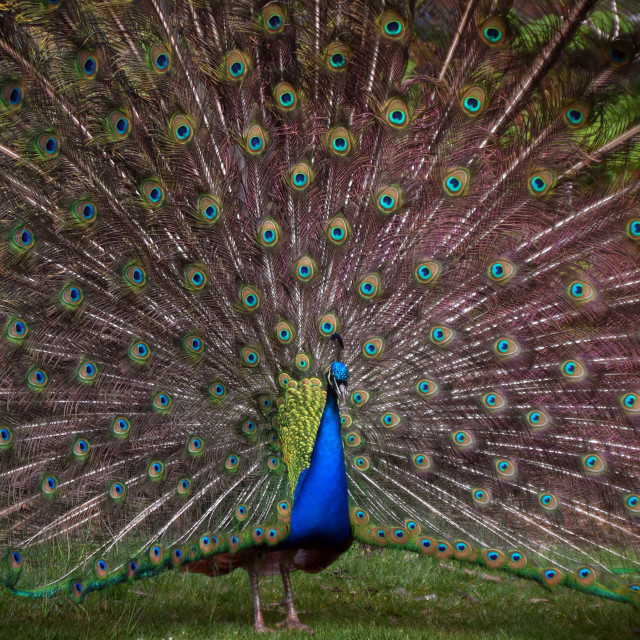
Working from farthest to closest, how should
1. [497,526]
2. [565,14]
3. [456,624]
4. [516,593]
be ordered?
[516,593] < [456,624] < [497,526] < [565,14]

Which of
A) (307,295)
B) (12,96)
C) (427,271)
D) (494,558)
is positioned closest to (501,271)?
(427,271)

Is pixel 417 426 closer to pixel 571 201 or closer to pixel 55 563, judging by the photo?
pixel 571 201

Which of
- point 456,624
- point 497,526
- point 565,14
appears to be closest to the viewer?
point 565,14

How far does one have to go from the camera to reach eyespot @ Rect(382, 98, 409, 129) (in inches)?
169

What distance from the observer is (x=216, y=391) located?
15.0ft

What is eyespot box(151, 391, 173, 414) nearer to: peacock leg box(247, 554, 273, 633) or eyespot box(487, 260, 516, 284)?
peacock leg box(247, 554, 273, 633)

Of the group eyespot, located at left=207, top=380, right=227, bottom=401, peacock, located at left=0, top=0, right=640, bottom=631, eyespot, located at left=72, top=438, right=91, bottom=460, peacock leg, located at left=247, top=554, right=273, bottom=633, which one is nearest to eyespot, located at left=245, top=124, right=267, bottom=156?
peacock, located at left=0, top=0, right=640, bottom=631

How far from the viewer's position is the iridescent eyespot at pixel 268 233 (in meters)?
4.47

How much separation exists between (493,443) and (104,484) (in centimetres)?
191

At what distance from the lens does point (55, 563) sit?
4.24m

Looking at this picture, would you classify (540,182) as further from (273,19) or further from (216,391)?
(216,391)

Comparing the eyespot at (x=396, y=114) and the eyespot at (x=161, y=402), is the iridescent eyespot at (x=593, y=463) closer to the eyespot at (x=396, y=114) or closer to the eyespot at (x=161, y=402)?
the eyespot at (x=396, y=114)

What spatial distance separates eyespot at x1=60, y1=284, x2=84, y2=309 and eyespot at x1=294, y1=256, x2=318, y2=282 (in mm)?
1048

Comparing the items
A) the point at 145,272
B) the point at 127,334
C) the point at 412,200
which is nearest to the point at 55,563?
the point at 127,334
